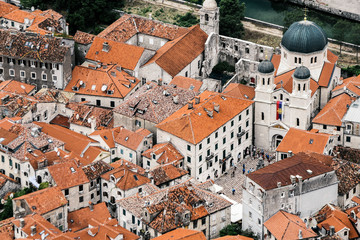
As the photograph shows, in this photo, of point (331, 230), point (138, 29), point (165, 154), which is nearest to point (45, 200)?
point (165, 154)

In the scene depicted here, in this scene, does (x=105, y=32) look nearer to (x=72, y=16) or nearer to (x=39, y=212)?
(x=72, y=16)

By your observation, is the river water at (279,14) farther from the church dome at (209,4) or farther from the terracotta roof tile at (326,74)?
the terracotta roof tile at (326,74)

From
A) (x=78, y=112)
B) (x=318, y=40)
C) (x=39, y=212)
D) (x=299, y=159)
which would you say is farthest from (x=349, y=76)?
(x=39, y=212)

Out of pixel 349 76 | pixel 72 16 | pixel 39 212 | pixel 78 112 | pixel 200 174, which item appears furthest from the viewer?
pixel 72 16

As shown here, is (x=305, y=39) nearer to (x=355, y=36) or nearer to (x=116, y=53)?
(x=355, y=36)

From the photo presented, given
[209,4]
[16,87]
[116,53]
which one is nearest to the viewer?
[16,87]

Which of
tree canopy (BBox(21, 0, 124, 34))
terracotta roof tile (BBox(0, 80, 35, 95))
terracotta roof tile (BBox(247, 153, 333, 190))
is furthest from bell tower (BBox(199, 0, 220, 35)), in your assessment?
terracotta roof tile (BBox(247, 153, 333, 190))

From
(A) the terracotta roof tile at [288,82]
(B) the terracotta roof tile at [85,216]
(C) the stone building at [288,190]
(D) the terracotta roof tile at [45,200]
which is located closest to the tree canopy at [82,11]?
(A) the terracotta roof tile at [288,82]
